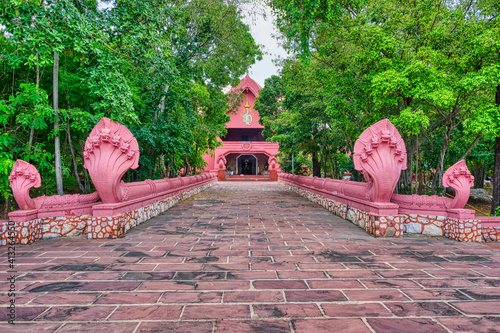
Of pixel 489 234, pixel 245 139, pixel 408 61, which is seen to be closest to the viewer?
pixel 489 234

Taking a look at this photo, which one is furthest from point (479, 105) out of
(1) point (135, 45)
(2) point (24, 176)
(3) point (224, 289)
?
(2) point (24, 176)

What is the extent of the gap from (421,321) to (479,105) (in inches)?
239

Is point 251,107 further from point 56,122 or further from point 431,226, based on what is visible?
point 431,226

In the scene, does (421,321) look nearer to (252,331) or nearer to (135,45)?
(252,331)

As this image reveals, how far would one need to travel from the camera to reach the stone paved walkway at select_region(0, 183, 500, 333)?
79.8 inches

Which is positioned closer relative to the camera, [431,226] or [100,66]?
[431,226]

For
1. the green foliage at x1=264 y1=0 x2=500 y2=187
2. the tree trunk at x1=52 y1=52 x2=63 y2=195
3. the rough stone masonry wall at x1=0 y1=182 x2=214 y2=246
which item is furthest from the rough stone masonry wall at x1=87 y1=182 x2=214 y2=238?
the green foliage at x1=264 y1=0 x2=500 y2=187

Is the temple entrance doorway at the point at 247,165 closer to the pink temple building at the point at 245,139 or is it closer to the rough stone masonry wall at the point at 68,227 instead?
the pink temple building at the point at 245,139

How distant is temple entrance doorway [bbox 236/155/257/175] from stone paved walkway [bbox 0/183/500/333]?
25.0 m

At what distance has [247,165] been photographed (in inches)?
1171

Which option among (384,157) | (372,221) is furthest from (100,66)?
(372,221)

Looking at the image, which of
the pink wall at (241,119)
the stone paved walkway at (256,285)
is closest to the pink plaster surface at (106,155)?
the stone paved walkway at (256,285)

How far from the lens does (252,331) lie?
6.22 ft

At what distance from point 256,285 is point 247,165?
89.0 feet
